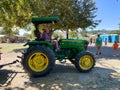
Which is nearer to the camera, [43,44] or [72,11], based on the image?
[43,44]

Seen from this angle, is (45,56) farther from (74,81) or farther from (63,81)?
(74,81)

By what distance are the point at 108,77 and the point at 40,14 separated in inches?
674

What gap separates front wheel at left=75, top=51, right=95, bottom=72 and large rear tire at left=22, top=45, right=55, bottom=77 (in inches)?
53.6

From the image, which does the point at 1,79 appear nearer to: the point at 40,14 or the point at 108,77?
the point at 108,77

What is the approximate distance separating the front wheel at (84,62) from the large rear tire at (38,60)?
4.47 ft

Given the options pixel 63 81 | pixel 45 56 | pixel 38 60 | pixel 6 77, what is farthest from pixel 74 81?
pixel 6 77

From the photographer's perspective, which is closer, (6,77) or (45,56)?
(6,77)

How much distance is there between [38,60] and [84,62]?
6.92 feet

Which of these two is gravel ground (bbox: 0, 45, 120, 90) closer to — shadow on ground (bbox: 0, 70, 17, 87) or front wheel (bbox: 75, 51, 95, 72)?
shadow on ground (bbox: 0, 70, 17, 87)

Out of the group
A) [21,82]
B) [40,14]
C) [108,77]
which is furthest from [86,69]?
[40,14]

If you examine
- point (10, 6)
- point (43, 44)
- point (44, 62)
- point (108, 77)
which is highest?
point (10, 6)

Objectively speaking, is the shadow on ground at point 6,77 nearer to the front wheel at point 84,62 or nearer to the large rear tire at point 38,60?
the large rear tire at point 38,60

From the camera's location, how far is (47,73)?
9570mm

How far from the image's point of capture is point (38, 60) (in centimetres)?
965
